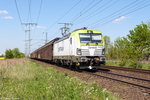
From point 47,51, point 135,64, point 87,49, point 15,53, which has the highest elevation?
point 15,53

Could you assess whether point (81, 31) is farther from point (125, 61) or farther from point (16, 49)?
point (16, 49)

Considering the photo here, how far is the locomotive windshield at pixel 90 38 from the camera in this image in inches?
632

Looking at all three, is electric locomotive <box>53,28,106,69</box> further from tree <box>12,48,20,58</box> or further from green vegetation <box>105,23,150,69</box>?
tree <box>12,48,20,58</box>

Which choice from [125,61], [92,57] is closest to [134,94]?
[92,57]

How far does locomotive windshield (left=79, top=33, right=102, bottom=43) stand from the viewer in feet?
52.7

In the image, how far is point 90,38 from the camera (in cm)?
1628

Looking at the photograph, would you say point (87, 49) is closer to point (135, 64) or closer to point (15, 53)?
point (135, 64)

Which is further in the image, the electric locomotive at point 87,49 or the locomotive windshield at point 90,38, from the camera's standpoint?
the locomotive windshield at point 90,38

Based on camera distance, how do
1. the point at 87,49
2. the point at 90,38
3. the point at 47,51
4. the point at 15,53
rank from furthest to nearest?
the point at 15,53 < the point at 47,51 < the point at 90,38 < the point at 87,49

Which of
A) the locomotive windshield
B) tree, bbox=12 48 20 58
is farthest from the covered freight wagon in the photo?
tree, bbox=12 48 20 58

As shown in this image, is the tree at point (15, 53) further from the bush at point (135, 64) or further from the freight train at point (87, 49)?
the freight train at point (87, 49)

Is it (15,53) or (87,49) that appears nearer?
(87,49)

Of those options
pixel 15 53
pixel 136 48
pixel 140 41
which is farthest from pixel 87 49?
pixel 15 53

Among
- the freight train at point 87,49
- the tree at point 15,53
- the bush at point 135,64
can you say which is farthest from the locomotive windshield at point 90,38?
the tree at point 15,53
